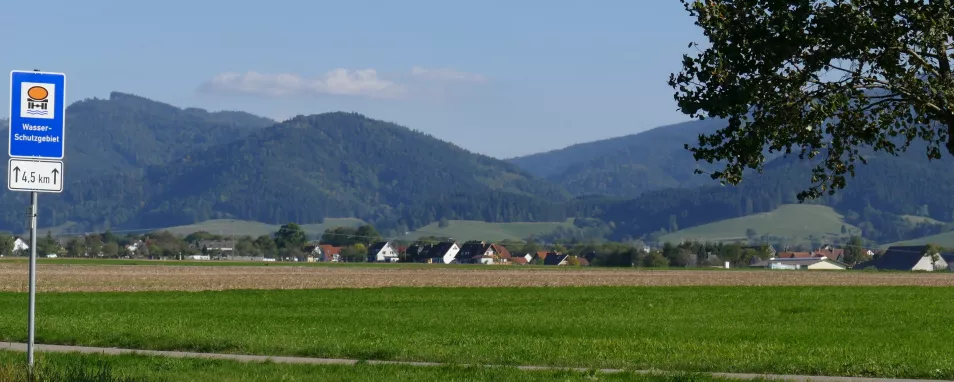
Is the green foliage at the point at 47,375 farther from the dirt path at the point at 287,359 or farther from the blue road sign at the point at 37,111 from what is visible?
the dirt path at the point at 287,359

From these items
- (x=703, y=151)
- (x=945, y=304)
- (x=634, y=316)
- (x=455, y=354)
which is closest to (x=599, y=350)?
(x=455, y=354)

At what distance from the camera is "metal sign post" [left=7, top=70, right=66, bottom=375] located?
16.4 metres

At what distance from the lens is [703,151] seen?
54.9 ft

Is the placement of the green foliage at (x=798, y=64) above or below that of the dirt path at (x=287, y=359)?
above

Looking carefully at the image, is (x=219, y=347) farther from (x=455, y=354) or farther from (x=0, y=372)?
(x=0, y=372)

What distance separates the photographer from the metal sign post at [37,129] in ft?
53.9

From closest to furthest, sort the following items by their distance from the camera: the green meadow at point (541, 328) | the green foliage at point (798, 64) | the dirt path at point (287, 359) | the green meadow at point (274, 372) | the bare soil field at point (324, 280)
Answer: the green foliage at point (798, 64) → the green meadow at point (274, 372) → the dirt path at point (287, 359) → the green meadow at point (541, 328) → the bare soil field at point (324, 280)

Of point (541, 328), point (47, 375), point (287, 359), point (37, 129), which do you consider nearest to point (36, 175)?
point (37, 129)

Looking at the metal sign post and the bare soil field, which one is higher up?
the metal sign post

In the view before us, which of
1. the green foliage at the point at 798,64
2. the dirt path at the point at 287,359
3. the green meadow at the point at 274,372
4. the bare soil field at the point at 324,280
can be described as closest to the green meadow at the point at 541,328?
the dirt path at the point at 287,359

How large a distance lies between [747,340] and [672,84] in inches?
644

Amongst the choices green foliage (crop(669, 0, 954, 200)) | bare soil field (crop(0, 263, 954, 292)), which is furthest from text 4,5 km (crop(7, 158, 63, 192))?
bare soil field (crop(0, 263, 954, 292))

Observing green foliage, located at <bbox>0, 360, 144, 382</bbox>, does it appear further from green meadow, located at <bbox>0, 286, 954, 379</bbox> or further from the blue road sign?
green meadow, located at <bbox>0, 286, 954, 379</bbox>

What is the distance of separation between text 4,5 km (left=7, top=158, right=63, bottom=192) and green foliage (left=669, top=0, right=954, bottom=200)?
7.80 meters
